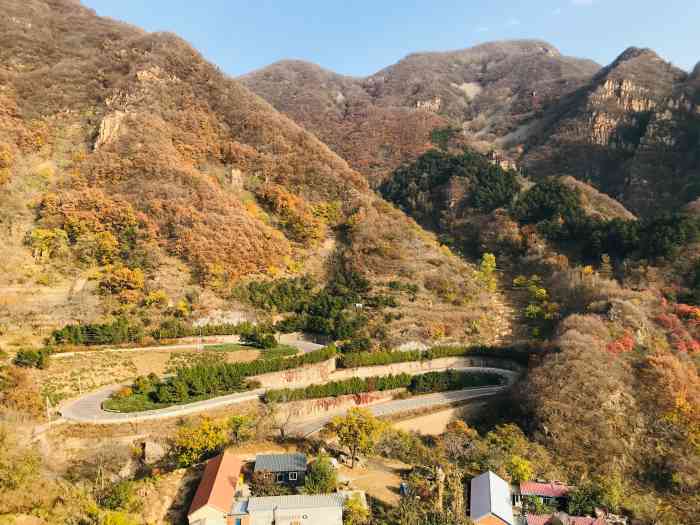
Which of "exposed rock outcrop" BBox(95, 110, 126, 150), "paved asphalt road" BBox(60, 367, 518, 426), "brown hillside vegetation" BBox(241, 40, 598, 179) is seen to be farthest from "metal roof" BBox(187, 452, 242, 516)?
"brown hillside vegetation" BBox(241, 40, 598, 179)

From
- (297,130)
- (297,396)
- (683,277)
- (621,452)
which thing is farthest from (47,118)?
(683,277)

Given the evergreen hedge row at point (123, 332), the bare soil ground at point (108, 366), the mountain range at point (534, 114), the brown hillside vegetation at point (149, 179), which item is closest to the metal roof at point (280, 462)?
the bare soil ground at point (108, 366)

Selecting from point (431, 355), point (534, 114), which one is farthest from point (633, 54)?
point (431, 355)

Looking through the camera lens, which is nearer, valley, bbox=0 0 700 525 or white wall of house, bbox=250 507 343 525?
white wall of house, bbox=250 507 343 525

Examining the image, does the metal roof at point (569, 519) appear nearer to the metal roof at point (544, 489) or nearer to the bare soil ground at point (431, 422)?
the metal roof at point (544, 489)

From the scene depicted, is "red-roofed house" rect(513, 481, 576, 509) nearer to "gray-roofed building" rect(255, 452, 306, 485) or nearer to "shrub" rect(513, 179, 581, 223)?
"gray-roofed building" rect(255, 452, 306, 485)

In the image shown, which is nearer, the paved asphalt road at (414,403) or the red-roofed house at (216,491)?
the red-roofed house at (216,491)

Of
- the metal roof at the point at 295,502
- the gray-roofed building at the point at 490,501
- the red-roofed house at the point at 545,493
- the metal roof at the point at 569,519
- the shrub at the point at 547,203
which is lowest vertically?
the metal roof at the point at 569,519
